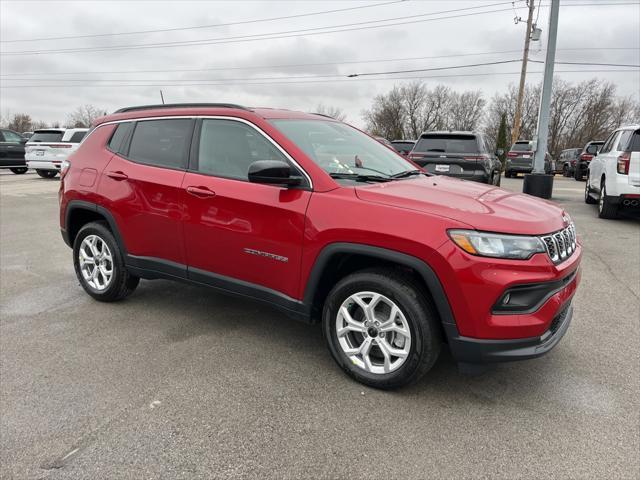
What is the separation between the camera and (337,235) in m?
2.87

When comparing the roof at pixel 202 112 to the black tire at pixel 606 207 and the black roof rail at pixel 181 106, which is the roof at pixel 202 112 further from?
the black tire at pixel 606 207

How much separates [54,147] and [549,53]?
616 inches

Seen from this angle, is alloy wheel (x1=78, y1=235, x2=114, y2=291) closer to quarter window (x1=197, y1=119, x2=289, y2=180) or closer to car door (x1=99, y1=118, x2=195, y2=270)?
car door (x1=99, y1=118, x2=195, y2=270)

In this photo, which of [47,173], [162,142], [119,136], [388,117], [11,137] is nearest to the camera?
[162,142]

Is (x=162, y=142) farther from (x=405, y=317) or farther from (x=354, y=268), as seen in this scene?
(x=405, y=317)

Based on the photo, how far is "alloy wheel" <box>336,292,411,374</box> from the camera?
2826mm

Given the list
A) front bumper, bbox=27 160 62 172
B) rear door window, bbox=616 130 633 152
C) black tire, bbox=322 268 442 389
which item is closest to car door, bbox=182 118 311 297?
black tire, bbox=322 268 442 389

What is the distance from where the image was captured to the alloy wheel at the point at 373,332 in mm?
2826

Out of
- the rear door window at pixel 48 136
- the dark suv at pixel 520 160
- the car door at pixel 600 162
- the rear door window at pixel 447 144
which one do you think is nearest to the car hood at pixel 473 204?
the rear door window at pixel 447 144

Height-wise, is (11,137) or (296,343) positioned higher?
(11,137)

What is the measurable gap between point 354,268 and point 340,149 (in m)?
0.99

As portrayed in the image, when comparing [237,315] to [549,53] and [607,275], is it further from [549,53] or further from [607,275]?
[549,53]

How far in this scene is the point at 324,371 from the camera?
320cm

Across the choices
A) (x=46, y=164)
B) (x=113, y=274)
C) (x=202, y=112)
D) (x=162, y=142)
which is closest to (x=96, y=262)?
(x=113, y=274)
